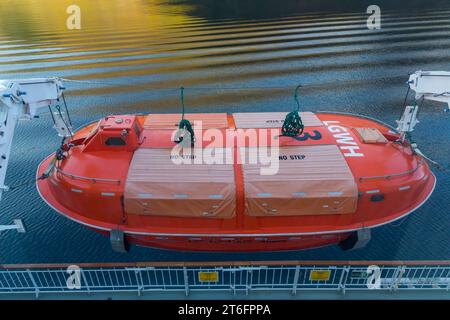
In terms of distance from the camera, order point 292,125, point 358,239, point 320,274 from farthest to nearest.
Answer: point 292,125 < point 358,239 < point 320,274

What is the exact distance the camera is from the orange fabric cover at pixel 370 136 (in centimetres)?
961

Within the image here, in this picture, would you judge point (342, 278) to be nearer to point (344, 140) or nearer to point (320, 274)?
point (320, 274)

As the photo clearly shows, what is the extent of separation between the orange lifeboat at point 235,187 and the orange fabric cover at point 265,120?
2.20ft

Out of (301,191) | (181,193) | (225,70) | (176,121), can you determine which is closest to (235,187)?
(181,193)

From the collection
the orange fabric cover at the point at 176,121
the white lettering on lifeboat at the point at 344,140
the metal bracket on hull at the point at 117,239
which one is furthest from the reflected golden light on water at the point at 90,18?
the metal bracket on hull at the point at 117,239

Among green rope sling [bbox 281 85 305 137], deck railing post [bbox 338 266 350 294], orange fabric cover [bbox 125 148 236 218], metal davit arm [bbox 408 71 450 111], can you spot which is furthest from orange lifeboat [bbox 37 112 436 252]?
metal davit arm [bbox 408 71 450 111]

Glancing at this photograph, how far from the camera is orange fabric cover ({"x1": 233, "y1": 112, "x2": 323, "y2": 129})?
10.4m

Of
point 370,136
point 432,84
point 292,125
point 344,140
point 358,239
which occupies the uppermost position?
point 432,84

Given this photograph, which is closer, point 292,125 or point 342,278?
point 342,278

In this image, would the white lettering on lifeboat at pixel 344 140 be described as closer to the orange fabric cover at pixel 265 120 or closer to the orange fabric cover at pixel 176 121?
the orange fabric cover at pixel 265 120

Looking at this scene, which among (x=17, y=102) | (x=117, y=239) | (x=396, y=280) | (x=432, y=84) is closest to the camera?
(x=396, y=280)

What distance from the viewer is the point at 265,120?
35.3 feet

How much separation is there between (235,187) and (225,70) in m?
16.4

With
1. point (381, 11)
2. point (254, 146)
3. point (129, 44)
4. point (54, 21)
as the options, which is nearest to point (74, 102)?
point (129, 44)
